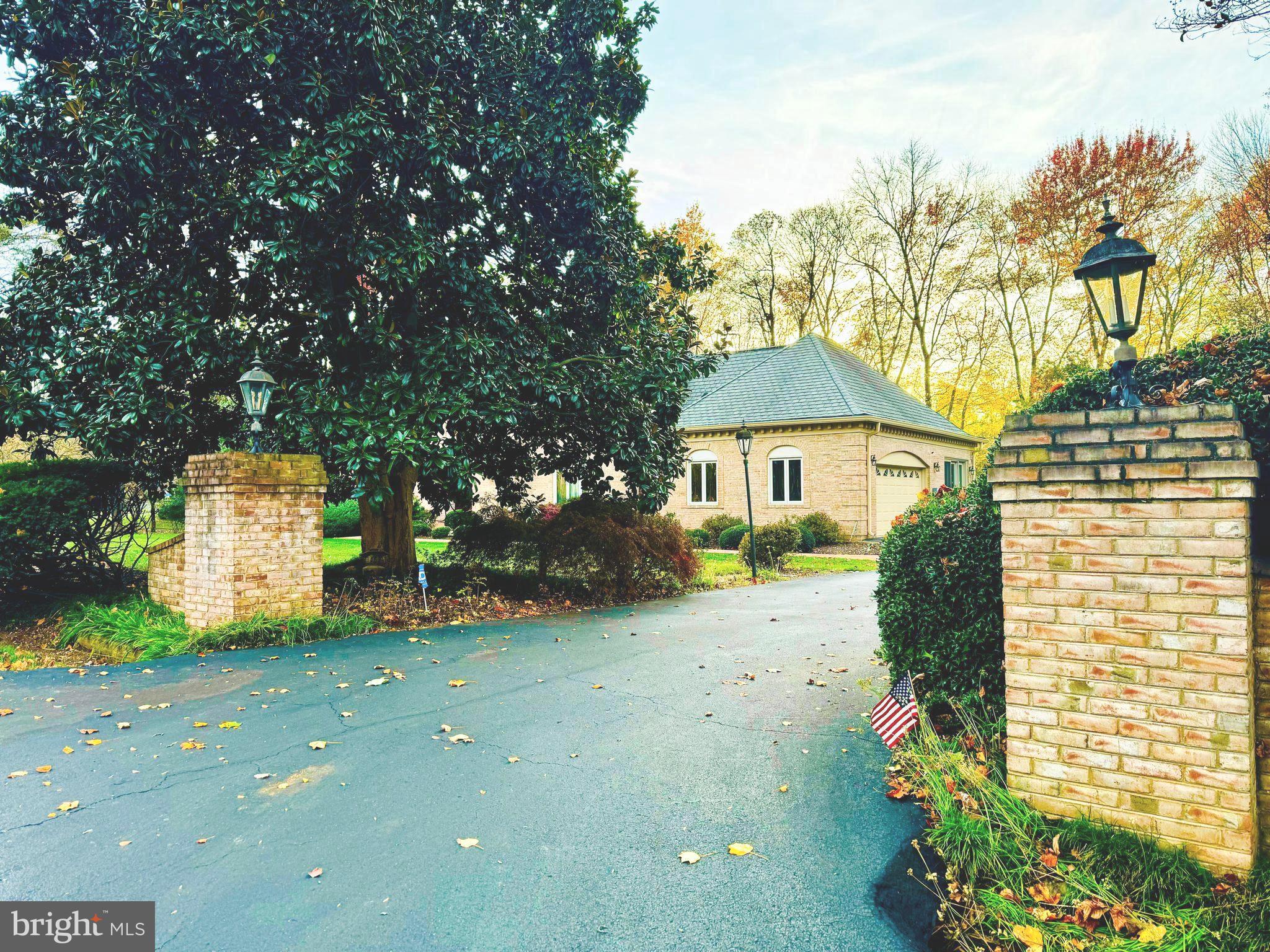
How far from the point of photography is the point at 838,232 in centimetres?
3259

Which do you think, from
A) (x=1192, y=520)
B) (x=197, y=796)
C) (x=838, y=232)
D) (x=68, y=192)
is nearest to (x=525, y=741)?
(x=197, y=796)

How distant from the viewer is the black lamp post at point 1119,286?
10.9 ft

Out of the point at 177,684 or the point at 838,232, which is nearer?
the point at 177,684

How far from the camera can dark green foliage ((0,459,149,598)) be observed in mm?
7996

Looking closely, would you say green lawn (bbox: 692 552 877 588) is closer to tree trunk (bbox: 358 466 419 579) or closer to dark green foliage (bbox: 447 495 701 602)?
dark green foliage (bbox: 447 495 701 602)

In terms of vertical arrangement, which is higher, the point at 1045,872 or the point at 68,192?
the point at 68,192

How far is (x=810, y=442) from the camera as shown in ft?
73.4

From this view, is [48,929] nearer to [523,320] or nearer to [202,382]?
[202,382]

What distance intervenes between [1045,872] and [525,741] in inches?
118

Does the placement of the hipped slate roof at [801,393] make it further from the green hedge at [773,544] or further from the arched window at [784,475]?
the green hedge at [773,544]

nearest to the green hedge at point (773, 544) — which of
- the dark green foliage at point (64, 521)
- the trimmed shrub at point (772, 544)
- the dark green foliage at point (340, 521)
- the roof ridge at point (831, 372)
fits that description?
the trimmed shrub at point (772, 544)

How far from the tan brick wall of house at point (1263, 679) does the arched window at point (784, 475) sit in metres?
19.8

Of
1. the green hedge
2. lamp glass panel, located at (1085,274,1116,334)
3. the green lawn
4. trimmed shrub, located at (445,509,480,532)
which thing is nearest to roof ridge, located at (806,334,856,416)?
the green hedge

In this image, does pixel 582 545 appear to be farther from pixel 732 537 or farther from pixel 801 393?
pixel 801 393
